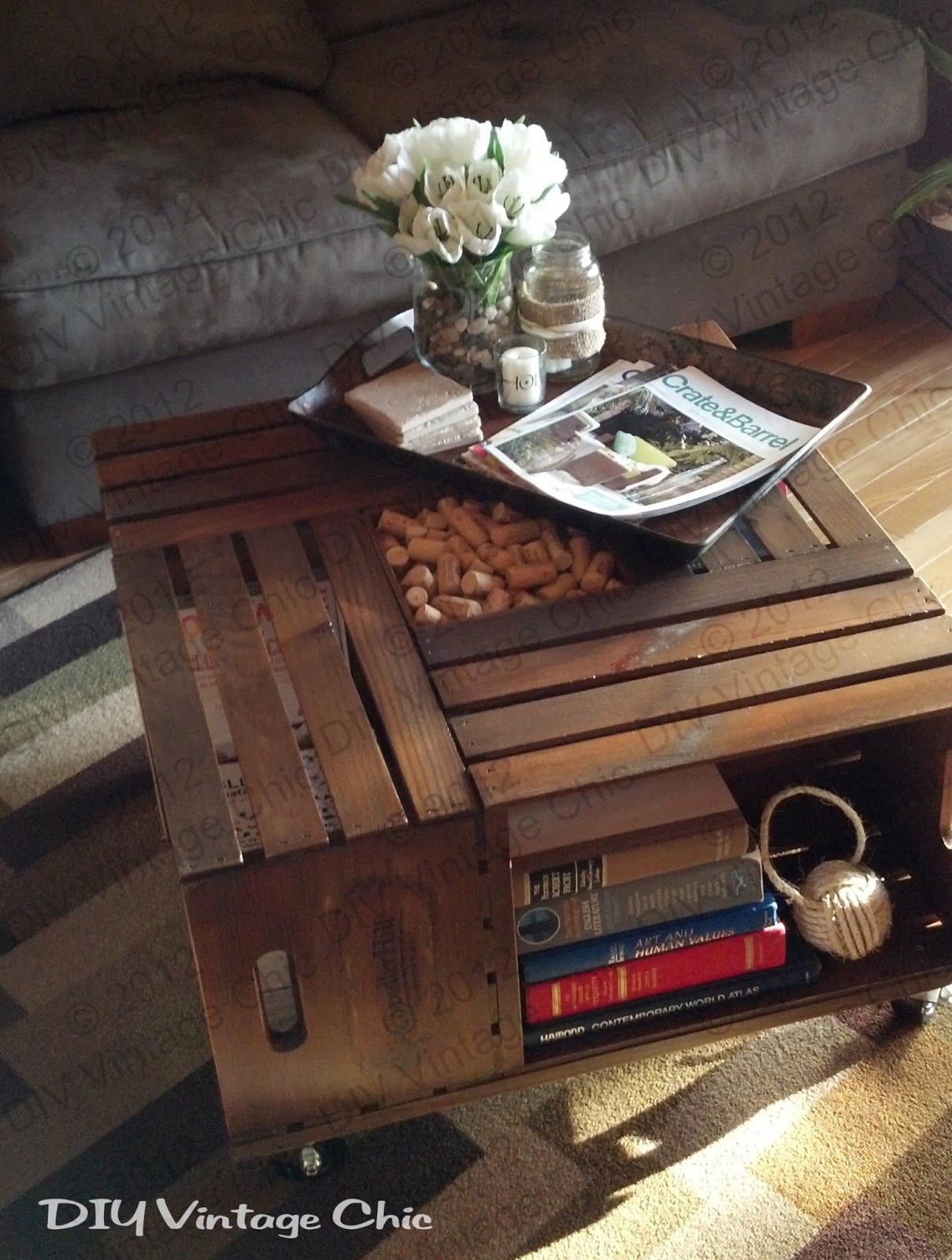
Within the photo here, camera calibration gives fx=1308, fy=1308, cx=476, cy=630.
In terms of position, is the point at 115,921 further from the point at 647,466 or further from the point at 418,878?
the point at 647,466

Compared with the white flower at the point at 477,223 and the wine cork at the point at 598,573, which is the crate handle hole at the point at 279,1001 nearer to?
the wine cork at the point at 598,573

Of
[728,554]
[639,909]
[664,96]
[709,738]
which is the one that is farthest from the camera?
[664,96]

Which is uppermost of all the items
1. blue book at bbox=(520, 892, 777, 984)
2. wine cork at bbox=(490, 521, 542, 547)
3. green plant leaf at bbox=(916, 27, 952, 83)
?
green plant leaf at bbox=(916, 27, 952, 83)

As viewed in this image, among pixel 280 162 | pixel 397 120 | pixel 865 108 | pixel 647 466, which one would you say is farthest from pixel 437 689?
pixel 865 108

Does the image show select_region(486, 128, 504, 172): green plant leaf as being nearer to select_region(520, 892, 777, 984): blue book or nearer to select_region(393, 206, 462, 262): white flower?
select_region(393, 206, 462, 262): white flower

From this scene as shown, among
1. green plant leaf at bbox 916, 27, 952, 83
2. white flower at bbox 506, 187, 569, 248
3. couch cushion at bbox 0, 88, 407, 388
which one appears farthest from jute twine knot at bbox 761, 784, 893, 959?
green plant leaf at bbox 916, 27, 952, 83

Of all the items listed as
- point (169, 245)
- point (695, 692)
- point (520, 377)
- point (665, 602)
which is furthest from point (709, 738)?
point (169, 245)

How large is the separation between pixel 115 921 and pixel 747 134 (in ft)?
4.87

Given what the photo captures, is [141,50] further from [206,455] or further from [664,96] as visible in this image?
[206,455]

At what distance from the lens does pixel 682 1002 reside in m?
1.15

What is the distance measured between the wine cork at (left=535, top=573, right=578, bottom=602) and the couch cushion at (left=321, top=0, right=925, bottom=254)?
897mm

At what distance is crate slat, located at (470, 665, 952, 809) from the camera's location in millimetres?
996

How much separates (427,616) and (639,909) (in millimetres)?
314

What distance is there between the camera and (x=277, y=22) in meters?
2.14
